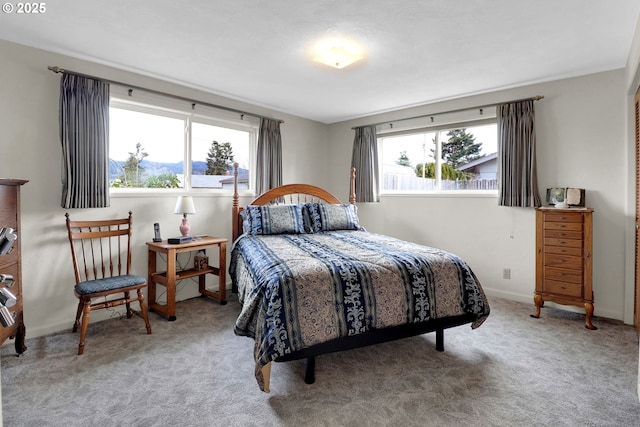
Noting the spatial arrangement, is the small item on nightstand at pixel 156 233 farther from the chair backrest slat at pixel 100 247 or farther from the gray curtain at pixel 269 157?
the gray curtain at pixel 269 157

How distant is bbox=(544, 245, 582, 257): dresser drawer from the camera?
10.2 feet

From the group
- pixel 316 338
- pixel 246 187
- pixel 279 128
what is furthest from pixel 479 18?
pixel 246 187

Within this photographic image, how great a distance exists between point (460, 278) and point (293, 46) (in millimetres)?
2289

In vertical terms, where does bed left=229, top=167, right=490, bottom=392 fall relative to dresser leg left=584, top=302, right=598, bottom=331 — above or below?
above

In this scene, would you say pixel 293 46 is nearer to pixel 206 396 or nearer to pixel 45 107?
pixel 45 107

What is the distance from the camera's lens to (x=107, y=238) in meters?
3.27

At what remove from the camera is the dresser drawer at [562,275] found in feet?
10.2

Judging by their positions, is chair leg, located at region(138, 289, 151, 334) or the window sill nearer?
chair leg, located at region(138, 289, 151, 334)

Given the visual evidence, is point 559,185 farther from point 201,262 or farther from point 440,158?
point 201,262

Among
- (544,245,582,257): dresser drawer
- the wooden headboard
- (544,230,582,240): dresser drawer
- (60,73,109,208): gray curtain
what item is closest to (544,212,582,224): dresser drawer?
(544,230,582,240): dresser drawer

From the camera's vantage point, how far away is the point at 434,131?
4512 mm

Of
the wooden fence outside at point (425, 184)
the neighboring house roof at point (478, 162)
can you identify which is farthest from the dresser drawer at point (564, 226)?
the neighboring house roof at point (478, 162)

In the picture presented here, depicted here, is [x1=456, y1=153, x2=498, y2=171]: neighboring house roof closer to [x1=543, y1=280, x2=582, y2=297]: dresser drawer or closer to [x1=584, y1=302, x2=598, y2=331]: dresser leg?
[x1=543, y1=280, x2=582, y2=297]: dresser drawer

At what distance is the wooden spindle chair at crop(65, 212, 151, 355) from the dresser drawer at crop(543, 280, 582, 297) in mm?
3670
